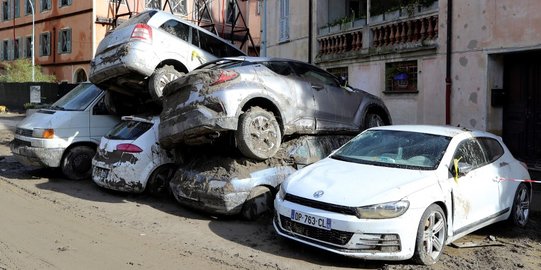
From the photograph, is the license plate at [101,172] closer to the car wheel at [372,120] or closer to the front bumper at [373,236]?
the car wheel at [372,120]

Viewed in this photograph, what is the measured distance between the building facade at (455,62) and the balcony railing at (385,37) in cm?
3

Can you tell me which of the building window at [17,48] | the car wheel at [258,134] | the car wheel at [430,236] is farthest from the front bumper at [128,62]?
the building window at [17,48]

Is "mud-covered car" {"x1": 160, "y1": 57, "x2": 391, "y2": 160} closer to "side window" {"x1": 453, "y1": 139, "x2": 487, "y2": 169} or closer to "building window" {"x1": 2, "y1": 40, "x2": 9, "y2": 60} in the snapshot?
"side window" {"x1": 453, "y1": 139, "x2": 487, "y2": 169}

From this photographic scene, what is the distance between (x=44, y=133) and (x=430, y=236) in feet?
25.2

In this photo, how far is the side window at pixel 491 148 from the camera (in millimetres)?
7000

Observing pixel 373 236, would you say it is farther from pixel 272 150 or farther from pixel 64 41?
pixel 64 41

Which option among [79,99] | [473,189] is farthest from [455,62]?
[79,99]

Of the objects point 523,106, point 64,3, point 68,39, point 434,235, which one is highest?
point 64,3

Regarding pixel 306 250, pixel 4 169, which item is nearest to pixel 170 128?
pixel 306 250

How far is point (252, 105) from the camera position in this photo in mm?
7754

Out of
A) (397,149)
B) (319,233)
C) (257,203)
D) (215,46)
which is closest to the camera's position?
(319,233)

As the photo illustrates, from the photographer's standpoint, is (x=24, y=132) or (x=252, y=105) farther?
(x=24, y=132)

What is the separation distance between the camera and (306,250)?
19.7 feet

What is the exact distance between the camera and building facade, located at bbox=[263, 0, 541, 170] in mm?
10891
